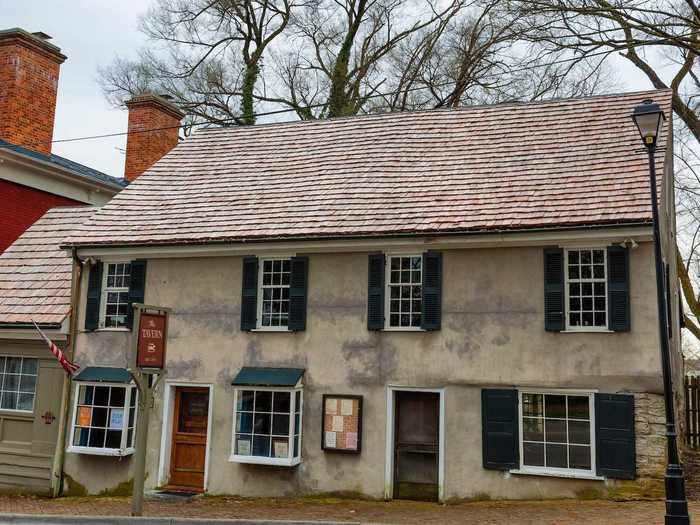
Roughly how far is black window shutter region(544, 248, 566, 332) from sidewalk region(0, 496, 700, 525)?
2.88m

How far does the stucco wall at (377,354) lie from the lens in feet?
41.3

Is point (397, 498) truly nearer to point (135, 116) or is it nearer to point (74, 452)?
point (74, 452)

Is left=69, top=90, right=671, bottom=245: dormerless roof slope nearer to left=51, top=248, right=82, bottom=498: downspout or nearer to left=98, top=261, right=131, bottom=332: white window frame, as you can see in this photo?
left=98, top=261, right=131, bottom=332: white window frame

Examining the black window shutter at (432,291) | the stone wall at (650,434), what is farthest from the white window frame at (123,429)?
the stone wall at (650,434)

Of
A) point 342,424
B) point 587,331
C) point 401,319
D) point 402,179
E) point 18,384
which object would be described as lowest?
point 342,424

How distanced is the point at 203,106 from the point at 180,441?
18.4 meters

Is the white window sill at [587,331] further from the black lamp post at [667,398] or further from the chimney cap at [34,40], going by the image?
the chimney cap at [34,40]

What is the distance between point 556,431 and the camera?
41.7 ft

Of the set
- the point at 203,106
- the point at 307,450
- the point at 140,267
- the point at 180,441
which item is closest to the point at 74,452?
the point at 180,441

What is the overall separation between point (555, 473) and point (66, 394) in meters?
9.72

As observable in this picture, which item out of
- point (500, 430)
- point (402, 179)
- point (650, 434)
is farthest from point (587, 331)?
point (402, 179)

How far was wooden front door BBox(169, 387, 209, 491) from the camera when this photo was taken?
1488cm

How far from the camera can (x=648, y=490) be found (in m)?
11.9

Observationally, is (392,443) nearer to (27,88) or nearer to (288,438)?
(288,438)
